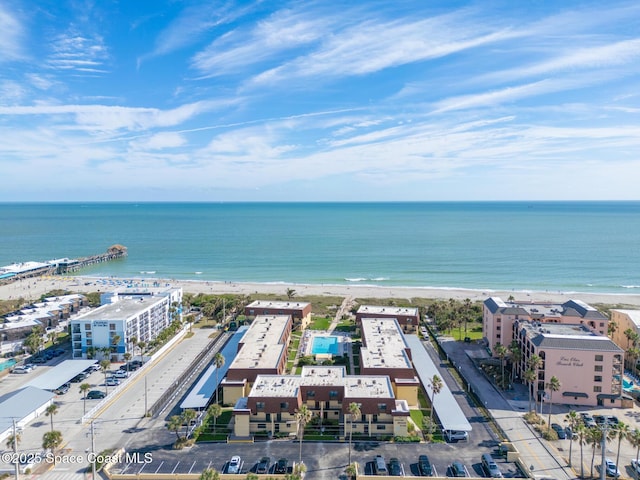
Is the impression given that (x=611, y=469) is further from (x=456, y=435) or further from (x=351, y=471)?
(x=351, y=471)

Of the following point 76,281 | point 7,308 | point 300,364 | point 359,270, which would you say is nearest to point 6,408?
point 300,364

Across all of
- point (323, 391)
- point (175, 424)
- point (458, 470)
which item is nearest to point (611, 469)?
point (458, 470)

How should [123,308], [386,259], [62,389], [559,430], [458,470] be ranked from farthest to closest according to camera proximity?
[386,259]
[123,308]
[62,389]
[559,430]
[458,470]

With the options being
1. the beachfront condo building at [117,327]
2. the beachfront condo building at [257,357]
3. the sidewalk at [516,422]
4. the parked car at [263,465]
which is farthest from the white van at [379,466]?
the beachfront condo building at [117,327]

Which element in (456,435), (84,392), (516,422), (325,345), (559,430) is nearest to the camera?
(456,435)

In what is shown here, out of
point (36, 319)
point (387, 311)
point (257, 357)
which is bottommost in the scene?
point (36, 319)

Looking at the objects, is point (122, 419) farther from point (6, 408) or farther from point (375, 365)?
point (375, 365)

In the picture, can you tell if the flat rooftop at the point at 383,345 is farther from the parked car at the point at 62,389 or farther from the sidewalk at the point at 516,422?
the parked car at the point at 62,389
